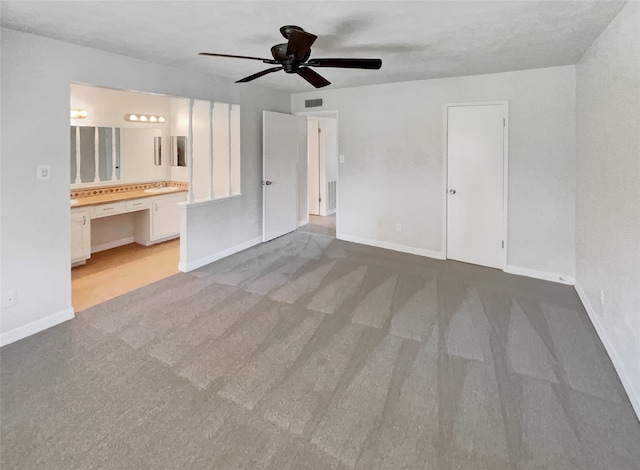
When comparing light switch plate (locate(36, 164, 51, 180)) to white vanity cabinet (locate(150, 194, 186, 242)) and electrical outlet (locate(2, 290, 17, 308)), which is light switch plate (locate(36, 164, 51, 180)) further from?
white vanity cabinet (locate(150, 194, 186, 242))

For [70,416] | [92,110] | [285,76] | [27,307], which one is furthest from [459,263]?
[92,110]

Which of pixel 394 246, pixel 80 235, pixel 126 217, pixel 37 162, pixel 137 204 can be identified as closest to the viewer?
pixel 37 162

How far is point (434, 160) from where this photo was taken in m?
4.59

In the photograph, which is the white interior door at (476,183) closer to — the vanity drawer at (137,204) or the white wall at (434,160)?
the white wall at (434,160)

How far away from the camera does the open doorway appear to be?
735 cm

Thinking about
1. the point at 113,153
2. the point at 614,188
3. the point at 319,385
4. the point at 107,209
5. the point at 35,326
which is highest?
the point at 113,153

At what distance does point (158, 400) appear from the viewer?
2.03 meters

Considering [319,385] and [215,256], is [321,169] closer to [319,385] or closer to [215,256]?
[215,256]

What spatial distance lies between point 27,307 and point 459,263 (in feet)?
14.7

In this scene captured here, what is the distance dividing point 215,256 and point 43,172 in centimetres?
215

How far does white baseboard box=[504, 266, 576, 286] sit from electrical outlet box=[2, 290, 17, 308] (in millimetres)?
4812

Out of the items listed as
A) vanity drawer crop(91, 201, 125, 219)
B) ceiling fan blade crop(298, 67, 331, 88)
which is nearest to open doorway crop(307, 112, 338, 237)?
vanity drawer crop(91, 201, 125, 219)

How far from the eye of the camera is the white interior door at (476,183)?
164 inches

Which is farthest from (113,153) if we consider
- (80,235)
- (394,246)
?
(394,246)
